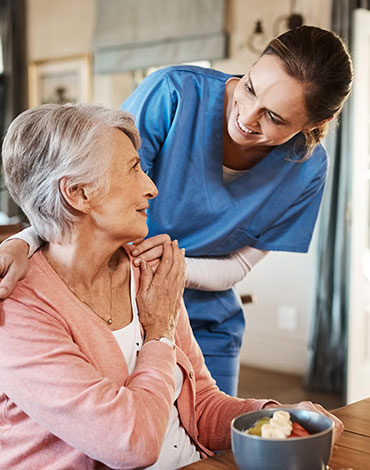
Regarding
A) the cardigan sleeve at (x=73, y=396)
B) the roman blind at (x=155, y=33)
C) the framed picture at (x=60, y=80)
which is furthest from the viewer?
the framed picture at (x=60, y=80)

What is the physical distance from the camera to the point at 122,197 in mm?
1313

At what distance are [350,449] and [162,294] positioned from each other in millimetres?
482

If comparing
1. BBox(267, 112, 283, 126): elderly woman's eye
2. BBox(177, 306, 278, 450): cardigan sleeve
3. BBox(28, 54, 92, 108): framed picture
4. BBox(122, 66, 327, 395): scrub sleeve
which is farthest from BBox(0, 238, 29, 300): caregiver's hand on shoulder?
BBox(28, 54, 92, 108): framed picture

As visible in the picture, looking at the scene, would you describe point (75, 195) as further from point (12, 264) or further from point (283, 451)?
point (283, 451)

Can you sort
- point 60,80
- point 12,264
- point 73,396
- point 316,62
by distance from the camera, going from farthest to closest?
1. point 60,80
2. point 316,62
3. point 12,264
4. point 73,396

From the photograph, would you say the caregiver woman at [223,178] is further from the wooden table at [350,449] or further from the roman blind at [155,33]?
the roman blind at [155,33]

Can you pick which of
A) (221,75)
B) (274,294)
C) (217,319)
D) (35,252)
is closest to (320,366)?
(274,294)

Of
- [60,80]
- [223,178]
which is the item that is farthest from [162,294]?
[60,80]

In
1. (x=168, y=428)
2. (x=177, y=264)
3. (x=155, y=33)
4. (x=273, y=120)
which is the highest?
(x=155, y=33)

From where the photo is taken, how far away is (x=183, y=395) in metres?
1.41

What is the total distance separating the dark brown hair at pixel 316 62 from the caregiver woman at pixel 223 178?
3cm

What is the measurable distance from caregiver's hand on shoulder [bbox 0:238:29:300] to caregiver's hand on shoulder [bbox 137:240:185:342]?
272mm

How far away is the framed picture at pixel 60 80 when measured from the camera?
5.20m

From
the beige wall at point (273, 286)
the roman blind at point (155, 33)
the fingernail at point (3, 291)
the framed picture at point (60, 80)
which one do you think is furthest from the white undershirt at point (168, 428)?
the framed picture at point (60, 80)
